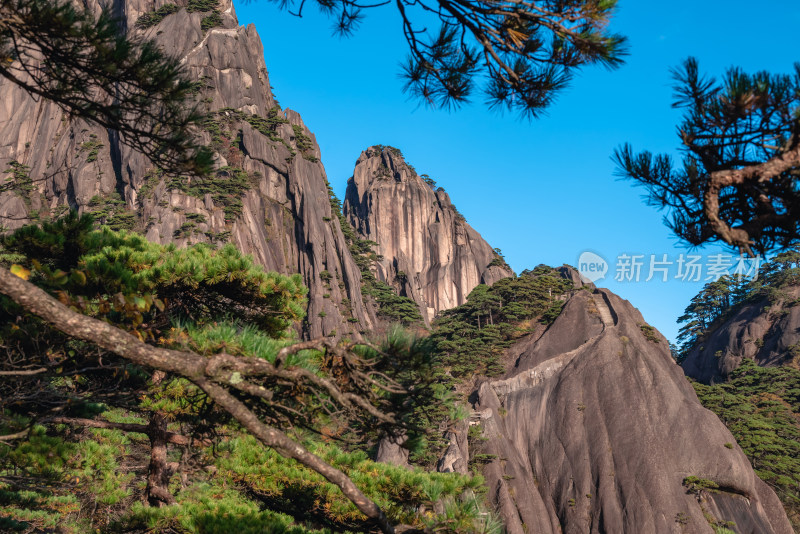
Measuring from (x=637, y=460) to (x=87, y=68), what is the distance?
23.0 meters

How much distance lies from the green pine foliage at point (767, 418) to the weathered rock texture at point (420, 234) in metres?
31.9

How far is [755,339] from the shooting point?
40.2 meters

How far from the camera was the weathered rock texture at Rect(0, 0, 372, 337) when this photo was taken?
3744 cm

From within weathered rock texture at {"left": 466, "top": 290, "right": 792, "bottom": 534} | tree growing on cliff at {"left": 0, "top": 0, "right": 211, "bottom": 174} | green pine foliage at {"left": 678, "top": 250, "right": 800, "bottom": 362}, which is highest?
green pine foliage at {"left": 678, "top": 250, "right": 800, "bottom": 362}

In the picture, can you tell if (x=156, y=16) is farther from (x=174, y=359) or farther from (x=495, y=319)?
(x=174, y=359)

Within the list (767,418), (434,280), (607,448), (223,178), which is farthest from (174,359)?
(434,280)

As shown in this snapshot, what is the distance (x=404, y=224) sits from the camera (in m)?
66.2

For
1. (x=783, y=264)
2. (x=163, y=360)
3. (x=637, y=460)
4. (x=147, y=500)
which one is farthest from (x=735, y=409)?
(x=163, y=360)

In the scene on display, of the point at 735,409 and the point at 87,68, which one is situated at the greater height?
the point at 87,68

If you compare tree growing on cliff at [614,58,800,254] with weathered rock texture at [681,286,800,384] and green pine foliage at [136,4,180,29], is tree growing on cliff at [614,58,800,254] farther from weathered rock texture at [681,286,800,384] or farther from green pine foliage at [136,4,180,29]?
green pine foliage at [136,4,180,29]

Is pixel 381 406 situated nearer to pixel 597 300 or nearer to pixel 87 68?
pixel 87 68

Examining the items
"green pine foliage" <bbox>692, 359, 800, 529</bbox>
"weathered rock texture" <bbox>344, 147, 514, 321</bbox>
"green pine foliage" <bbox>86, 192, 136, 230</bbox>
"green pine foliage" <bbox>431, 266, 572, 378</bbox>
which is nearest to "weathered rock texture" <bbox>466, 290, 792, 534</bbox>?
"green pine foliage" <bbox>431, 266, 572, 378</bbox>

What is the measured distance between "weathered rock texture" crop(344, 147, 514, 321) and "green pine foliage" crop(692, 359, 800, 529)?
3189 cm

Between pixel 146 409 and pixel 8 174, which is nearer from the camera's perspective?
pixel 146 409
